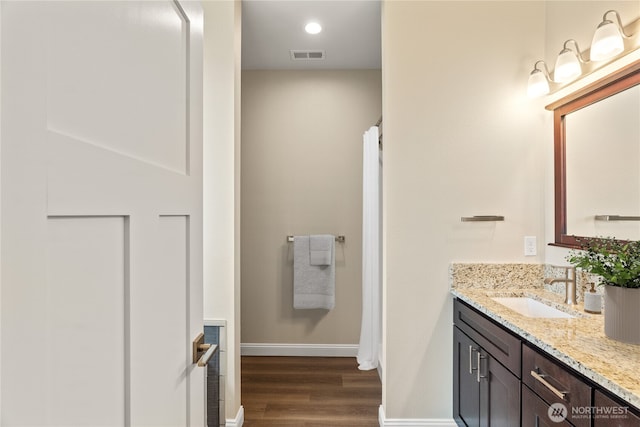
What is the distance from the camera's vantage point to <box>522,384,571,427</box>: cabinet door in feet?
4.26

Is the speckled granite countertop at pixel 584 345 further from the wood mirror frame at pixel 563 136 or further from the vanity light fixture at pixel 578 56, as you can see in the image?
the vanity light fixture at pixel 578 56

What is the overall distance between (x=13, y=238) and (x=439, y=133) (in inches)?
85.3

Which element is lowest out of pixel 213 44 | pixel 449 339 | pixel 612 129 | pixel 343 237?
pixel 449 339

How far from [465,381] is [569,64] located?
165cm

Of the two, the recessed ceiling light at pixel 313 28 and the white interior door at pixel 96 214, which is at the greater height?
the recessed ceiling light at pixel 313 28

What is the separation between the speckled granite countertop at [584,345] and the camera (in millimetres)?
1006

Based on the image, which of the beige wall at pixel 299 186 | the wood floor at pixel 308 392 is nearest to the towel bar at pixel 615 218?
the wood floor at pixel 308 392

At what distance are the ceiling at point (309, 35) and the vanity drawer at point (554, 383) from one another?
7.09ft

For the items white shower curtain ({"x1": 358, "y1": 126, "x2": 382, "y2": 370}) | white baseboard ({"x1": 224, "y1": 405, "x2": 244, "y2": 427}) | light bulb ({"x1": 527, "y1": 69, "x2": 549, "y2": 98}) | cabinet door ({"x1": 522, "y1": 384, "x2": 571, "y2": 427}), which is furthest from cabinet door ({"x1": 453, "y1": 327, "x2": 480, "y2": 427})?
light bulb ({"x1": 527, "y1": 69, "x2": 549, "y2": 98})

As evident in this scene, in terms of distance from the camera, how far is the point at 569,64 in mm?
Answer: 1895

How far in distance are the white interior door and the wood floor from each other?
1.72 meters

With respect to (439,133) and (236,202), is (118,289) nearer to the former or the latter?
(236,202)

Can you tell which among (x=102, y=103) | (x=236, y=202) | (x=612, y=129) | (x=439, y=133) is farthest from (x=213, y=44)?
(x=612, y=129)

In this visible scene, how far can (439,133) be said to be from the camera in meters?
2.27
